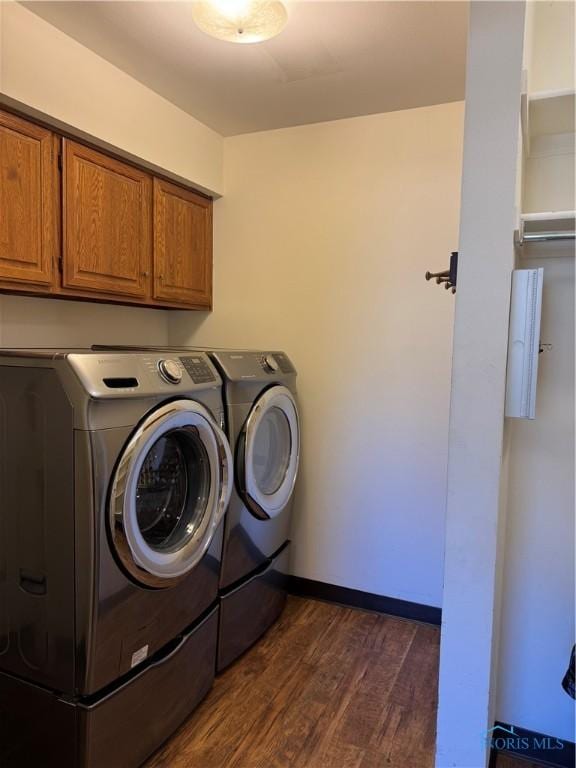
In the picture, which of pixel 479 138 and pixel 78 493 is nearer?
pixel 479 138

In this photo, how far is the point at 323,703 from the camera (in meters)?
1.93

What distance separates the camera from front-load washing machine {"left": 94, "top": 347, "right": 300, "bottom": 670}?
6.64ft

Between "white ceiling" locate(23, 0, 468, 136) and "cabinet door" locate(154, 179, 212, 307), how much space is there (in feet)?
1.34

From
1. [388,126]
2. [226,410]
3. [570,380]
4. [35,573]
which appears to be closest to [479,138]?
[570,380]

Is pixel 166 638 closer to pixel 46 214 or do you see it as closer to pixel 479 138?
pixel 46 214

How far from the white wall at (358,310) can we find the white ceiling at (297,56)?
0.67 ft

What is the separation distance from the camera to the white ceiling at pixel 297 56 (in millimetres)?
1677

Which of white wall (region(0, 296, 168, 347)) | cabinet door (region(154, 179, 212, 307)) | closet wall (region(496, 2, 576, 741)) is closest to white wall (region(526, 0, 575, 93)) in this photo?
closet wall (region(496, 2, 576, 741))

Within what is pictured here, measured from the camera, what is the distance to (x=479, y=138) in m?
1.17

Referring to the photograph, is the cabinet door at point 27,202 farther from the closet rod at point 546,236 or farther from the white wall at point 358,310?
the closet rod at point 546,236

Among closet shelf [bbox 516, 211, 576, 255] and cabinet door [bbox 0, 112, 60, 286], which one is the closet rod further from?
cabinet door [bbox 0, 112, 60, 286]

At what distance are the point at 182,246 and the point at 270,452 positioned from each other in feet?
3.71

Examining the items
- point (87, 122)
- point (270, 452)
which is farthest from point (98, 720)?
point (87, 122)

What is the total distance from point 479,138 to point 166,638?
170 cm
